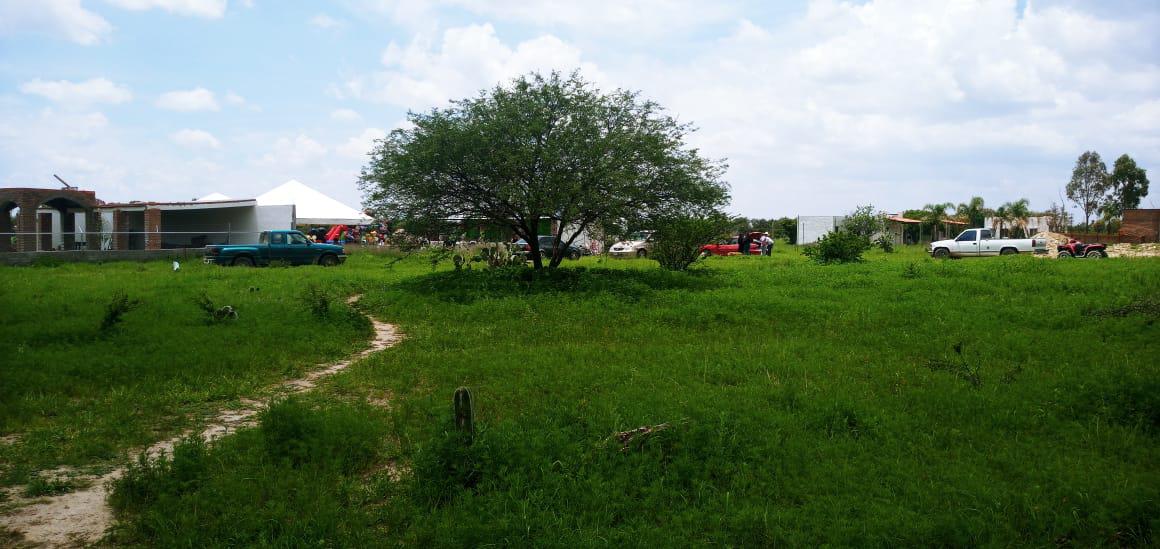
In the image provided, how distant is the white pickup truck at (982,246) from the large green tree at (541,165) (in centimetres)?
1933

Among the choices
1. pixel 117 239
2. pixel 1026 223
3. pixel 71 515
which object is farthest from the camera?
pixel 1026 223

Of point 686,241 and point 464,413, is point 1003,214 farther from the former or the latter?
point 464,413

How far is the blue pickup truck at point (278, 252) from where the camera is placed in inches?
1055

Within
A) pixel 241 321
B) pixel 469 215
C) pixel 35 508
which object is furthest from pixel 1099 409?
pixel 469 215

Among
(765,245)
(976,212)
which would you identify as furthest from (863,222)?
(976,212)

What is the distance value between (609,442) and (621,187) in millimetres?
12035

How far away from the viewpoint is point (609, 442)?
6.10 meters

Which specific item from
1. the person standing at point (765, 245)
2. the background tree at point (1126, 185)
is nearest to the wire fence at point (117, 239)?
the person standing at point (765, 245)

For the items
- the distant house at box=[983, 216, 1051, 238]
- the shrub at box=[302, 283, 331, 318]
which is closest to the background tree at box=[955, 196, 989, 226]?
the distant house at box=[983, 216, 1051, 238]

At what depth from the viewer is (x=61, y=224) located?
35.3 meters

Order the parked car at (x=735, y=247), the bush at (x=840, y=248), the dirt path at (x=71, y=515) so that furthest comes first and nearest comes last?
1. the parked car at (x=735, y=247)
2. the bush at (x=840, y=248)
3. the dirt path at (x=71, y=515)

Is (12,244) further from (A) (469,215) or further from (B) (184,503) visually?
(B) (184,503)

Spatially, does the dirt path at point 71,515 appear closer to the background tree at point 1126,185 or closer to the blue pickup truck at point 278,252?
the blue pickup truck at point 278,252

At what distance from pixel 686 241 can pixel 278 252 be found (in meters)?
15.4
